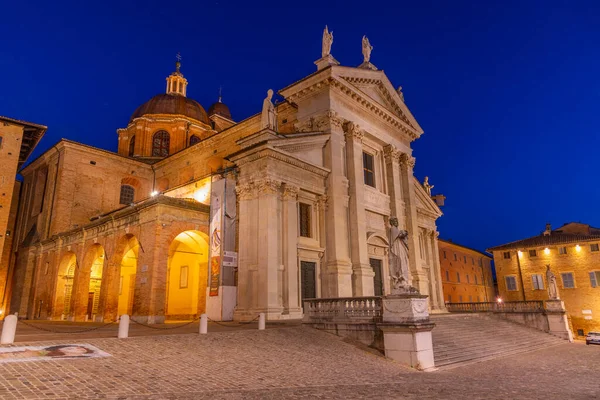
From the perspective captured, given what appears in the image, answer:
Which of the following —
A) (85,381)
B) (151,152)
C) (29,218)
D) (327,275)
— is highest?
(151,152)

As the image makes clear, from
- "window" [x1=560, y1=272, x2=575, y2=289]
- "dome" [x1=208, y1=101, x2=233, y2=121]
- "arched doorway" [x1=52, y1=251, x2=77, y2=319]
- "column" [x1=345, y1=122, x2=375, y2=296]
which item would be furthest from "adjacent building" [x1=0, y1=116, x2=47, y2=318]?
"window" [x1=560, y1=272, x2=575, y2=289]

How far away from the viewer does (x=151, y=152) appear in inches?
1443

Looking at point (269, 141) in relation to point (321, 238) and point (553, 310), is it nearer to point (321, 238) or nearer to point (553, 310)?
point (321, 238)

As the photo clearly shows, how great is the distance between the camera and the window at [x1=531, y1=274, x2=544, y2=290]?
3672 cm

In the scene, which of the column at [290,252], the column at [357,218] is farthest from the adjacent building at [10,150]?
the column at [357,218]

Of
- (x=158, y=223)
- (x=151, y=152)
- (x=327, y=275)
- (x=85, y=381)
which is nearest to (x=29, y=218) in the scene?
(x=151, y=152)

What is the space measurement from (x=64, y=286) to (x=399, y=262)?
2207cm

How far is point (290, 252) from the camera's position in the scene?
1873 centimetres

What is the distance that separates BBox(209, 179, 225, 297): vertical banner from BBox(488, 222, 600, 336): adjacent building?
2672 cm

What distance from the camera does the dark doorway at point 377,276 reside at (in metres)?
22.9

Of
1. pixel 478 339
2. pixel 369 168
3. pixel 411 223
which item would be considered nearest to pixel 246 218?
pixel 369 168

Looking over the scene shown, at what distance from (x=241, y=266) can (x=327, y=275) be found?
13.7 ft

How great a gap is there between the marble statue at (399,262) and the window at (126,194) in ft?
85.4

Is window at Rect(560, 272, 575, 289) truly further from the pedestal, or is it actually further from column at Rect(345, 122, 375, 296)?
the pedestal
